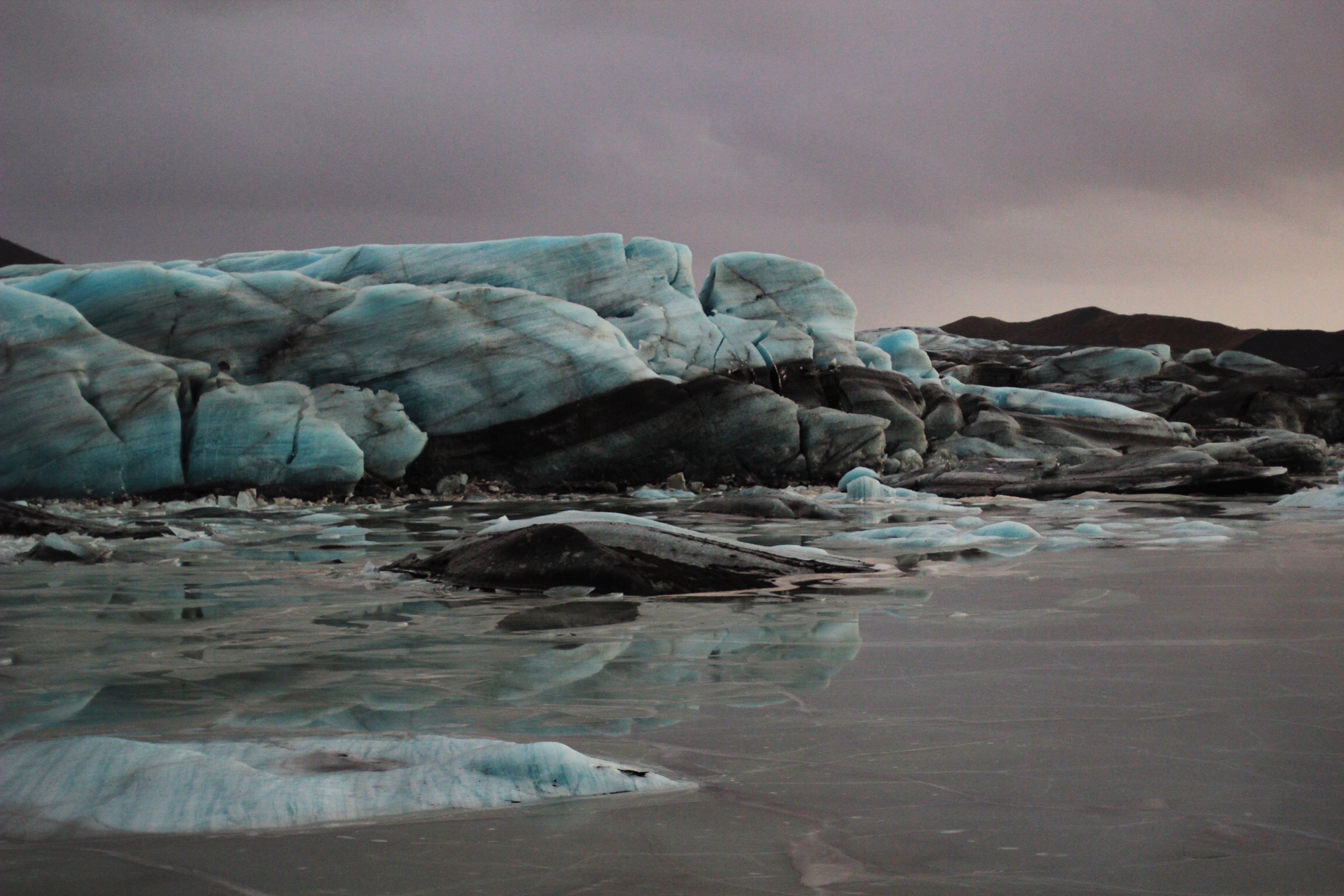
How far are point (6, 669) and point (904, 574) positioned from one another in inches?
181

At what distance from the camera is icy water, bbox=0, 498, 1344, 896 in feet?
6.50

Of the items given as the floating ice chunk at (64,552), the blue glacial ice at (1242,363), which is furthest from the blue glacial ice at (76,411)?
the blue glacial ice at (1242,363)

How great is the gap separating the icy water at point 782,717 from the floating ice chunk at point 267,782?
0.25 ft

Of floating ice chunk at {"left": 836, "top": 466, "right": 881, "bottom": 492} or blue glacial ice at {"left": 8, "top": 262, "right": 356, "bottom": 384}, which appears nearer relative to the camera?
floating ice chunk at {"left": 836, "top": 466, "right": 881, "bottom": 492}

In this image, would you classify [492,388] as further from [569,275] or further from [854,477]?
[854,477]

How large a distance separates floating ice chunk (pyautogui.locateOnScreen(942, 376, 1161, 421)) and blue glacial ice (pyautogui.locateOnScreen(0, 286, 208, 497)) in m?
18.2

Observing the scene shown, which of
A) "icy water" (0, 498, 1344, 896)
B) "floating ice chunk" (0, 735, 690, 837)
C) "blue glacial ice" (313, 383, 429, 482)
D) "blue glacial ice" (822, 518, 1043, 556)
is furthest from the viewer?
"blue glacial ice" (313, 383, 429, 482)

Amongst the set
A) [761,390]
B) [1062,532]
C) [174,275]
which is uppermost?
[174,275]

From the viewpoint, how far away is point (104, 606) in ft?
18.5

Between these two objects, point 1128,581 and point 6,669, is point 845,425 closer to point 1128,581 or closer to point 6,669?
point 1128,581

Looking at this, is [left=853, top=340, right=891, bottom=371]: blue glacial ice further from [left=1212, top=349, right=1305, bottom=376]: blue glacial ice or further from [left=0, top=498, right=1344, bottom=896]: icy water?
[left=1212, top=349, right=1305, bottom=376]: blue glacial ice

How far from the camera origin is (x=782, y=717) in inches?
123

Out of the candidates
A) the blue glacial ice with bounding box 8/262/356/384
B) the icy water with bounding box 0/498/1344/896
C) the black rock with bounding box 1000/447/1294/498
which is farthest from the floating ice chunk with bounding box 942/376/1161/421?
the icy water with bounding box 0/498/1344/896

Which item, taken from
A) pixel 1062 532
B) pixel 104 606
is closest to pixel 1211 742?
pixel 104 606
